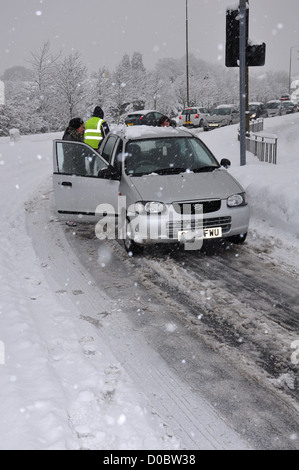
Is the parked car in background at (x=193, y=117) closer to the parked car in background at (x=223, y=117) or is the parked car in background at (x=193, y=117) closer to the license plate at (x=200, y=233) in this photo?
the parked car in background at (x=223, y=117)

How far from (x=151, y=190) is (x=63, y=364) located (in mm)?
3120

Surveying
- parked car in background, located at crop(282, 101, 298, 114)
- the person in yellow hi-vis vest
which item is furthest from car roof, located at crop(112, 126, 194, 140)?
parked car in background, located at crop(282, 101, 298, 114)

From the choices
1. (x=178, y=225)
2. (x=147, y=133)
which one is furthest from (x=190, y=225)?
(x=147, y=133)

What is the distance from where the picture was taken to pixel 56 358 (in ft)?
12.6

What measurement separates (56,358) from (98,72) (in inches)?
2484

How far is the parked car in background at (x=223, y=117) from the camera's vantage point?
32.5m

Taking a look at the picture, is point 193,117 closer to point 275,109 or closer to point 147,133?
point 275,109

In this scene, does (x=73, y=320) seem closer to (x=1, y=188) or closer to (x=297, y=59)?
(x=1, y=188)

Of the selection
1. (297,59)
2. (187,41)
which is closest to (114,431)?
(187,41)

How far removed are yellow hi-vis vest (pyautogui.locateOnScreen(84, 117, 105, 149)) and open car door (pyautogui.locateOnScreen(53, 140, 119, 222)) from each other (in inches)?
66.1

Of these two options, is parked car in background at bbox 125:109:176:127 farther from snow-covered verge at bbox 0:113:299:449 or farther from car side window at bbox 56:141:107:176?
snow-covered verge at bbox 0:113:299:449

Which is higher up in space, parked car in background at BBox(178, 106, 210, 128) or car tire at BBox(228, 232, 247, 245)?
parked car in background at BBox(178, 106, 210, 128)

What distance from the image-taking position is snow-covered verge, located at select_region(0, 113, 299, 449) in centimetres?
291

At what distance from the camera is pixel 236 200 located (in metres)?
6.46
